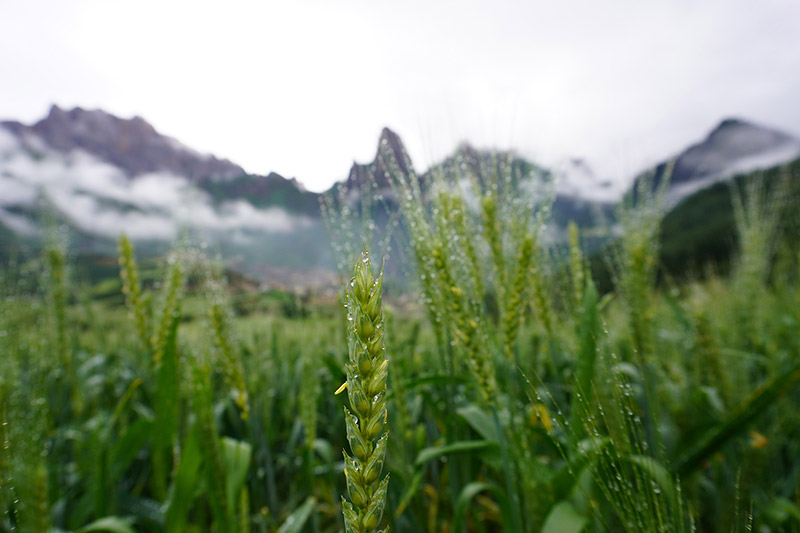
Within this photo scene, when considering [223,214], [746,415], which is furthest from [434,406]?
[223,214]

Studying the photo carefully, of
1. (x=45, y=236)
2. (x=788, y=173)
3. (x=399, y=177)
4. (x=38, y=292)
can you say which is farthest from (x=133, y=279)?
(x=788, y=173)

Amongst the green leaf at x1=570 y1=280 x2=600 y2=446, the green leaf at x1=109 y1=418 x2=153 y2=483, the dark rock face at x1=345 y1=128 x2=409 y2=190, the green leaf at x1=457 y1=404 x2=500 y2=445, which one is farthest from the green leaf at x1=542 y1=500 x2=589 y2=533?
the green leaf at x1=109 y1=418 x2=153 y2=483

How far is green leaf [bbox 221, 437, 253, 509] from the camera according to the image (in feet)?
4.87

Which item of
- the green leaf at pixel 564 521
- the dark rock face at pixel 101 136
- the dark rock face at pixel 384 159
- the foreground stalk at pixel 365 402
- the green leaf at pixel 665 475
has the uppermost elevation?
the dark rock face at pixel 101 136

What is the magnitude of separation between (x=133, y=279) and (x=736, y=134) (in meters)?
188

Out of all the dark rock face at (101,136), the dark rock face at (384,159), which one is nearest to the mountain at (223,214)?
the dark rock face at (384,159)

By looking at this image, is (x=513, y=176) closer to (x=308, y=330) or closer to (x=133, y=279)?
(x=308, y=330)

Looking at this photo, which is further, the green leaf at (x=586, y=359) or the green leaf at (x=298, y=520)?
the green leaf at (x=298, y=520)

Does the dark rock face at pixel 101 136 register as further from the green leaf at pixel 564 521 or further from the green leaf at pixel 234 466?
the green leaf at pixel 564 521

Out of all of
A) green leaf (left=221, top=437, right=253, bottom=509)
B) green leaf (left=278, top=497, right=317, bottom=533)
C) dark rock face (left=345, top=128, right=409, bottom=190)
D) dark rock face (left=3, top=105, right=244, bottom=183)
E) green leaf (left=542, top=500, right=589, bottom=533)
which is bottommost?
green leaf (left=278, top=497, right=317, bottom=533)

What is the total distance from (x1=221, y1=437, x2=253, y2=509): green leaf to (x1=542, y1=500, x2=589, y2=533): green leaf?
3.39ft

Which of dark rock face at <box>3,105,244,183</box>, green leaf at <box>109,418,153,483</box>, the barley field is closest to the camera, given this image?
the barley field

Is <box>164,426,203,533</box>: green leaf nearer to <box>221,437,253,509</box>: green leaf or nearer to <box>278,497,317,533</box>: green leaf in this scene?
<box>221,437,253,509</box>: green leaf

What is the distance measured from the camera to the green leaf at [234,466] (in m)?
1.49
